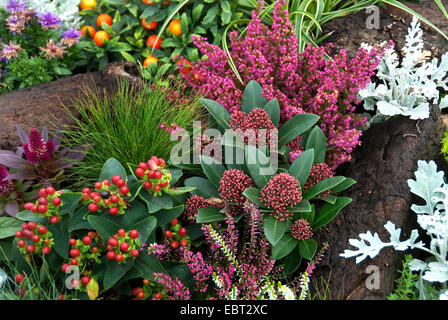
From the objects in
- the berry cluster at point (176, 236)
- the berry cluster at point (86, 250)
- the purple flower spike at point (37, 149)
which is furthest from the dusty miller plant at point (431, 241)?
the purple flower spike at point (37, 149)

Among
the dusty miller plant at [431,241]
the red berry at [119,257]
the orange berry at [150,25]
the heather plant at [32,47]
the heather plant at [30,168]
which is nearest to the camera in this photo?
the red berry at [119,257]

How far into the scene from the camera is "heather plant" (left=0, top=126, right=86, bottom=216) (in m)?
2.15

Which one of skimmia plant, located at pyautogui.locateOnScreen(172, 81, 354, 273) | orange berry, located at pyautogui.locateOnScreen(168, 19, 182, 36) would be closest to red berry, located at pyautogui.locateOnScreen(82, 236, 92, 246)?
skimmia plant, located at pyautogui.locateOnScreen(172, 81, 354, 273)

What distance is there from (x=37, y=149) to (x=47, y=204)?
1.39 ft

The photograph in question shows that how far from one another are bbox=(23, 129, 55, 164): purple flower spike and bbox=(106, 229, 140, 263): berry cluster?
2.15 feet

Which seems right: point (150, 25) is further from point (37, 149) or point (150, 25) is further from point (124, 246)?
point (124, 246)

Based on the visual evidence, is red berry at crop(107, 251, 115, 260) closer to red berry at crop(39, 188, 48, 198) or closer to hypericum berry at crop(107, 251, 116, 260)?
hypericum berry at crop(107, 251, 116, 260)

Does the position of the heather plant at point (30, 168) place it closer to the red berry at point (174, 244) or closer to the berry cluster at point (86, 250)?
the berry cluster at point (86, 250)

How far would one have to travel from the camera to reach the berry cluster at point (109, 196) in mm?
1816

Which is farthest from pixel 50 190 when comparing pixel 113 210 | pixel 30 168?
pixel 30 168

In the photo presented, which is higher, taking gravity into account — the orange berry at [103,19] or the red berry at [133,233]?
the orange berry at [103,19]

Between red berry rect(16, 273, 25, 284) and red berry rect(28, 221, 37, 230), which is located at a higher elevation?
red berry rect(28, 221, 37, 230)

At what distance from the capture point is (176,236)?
2076 millimetres

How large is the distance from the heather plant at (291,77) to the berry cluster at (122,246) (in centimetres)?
89
